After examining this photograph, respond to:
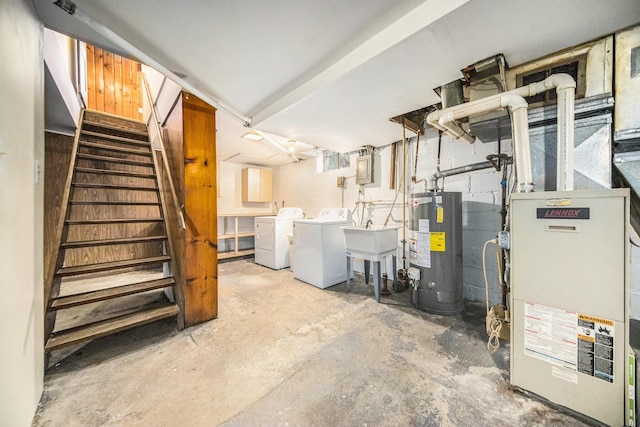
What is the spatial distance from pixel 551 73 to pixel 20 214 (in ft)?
11.1

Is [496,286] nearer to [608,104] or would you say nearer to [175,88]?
[608,104]

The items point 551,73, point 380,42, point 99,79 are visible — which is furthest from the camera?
point 99,79

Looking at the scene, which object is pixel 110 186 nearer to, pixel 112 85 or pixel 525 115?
pixel 112 85

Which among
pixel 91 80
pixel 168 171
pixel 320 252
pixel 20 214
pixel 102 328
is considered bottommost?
pixel 102 328

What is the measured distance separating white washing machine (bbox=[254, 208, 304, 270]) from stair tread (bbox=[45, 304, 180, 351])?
2.16 m

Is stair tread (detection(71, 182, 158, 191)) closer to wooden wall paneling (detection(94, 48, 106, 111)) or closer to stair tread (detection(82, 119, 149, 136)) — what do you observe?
stair tread (detection(82, 119, 149, 136))

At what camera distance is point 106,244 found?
2.09m

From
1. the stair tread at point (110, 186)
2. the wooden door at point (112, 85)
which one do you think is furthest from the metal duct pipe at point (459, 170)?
the wooden door at point (112, 85)

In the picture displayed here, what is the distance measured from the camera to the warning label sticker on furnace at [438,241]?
2361mm

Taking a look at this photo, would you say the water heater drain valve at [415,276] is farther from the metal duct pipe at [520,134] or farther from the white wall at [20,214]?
the white wall at [20,214]

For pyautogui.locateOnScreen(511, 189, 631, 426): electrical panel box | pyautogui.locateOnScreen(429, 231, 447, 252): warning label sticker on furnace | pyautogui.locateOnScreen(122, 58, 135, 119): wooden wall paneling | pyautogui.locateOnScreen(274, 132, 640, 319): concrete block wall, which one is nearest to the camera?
pyautogui.locateOnScreen(511, 189, 631, 426): electrical panel box

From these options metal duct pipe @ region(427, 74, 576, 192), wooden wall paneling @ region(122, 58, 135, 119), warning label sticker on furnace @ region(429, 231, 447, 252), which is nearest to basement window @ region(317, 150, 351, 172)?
warning label sticker on furnace @ region(429, 231, 447, 252)

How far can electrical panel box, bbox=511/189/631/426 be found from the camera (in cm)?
111

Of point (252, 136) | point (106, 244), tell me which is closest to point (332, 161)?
point (252, 136)
